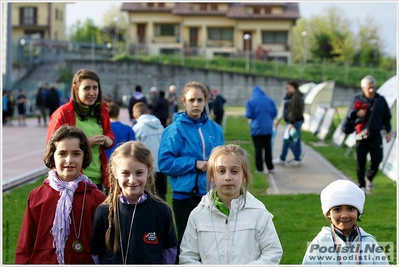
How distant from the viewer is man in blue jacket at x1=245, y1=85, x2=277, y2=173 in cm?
1592

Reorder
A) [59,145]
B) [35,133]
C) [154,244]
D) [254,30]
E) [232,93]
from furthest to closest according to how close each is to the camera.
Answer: [254,30], [232,93], [35,133], [59,145], [154,244]

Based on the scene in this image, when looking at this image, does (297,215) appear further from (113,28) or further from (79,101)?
(113,28)

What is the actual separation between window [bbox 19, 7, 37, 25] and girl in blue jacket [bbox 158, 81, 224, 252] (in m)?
83.3

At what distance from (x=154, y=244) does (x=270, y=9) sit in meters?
77.7

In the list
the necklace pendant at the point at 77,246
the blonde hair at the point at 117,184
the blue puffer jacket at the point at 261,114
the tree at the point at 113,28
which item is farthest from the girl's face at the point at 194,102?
the tree at the point at 113,28

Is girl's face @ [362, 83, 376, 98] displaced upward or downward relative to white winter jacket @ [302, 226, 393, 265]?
upward

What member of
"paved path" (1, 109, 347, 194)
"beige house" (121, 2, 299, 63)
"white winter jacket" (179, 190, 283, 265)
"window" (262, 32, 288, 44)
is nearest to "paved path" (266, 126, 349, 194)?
"paved path" (1, 109, 347, 194)

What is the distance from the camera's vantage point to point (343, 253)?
446cm

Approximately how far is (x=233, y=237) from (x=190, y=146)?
2.22m

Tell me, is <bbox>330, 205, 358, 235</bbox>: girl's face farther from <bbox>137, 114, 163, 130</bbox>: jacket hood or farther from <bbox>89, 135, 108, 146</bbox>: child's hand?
<bbox>137, 114, 163, 130</bbox>: jacket hood

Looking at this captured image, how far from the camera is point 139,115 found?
11133 millimetres

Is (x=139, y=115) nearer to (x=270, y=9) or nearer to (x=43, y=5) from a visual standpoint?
(x=270, y=9)

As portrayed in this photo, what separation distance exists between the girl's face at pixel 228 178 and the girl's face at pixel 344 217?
28.0 inches

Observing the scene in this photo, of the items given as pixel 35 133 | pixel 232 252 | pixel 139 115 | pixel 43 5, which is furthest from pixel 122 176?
pixel 43 5
